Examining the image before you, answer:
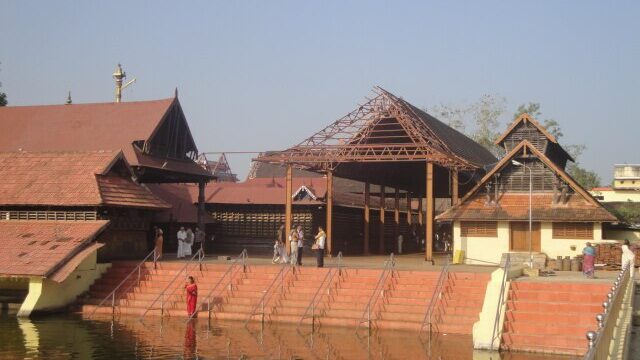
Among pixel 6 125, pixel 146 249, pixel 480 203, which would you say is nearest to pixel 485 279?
pixel 480 203

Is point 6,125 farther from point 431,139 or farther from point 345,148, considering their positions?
point 431,139

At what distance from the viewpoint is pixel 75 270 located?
23.5 m

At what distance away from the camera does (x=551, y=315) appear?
59.3 feet

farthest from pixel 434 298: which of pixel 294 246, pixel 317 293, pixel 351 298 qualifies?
pixel 294 246

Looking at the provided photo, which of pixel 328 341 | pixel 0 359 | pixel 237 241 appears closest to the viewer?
pixel 0 359

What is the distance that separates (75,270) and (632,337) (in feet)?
54.5

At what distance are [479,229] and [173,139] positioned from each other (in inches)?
557

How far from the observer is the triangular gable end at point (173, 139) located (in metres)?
31.8

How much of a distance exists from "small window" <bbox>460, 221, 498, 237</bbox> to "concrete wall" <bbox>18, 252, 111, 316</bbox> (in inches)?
544

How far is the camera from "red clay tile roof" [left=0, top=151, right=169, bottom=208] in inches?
996

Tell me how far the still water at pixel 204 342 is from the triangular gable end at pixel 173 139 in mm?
12062

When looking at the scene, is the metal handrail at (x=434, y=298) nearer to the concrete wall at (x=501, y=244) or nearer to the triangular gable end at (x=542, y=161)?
the concrete wall at (x=501, y=244)

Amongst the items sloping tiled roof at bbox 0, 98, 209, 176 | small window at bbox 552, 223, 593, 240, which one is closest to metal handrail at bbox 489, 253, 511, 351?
small window at bbox 552, 223, 593, 240

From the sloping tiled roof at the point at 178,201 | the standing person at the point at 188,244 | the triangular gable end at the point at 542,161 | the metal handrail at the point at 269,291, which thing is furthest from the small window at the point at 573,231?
the sloping tiled roof at the point at 178,201
